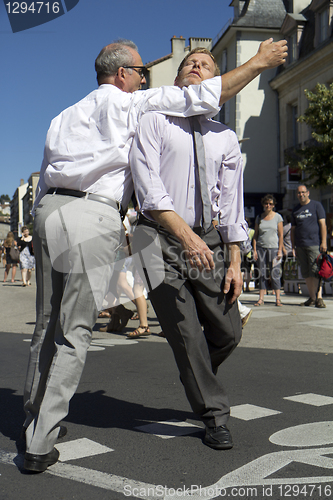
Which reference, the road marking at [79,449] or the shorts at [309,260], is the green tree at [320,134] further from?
the road marking at [79,449]

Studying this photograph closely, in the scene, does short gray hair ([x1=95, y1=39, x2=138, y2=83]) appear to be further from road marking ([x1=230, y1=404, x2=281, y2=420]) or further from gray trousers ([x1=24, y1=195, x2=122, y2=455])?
road marking ([x1=230, y1=404, x2=281, y2=420])

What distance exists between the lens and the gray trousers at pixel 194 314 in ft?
9.26

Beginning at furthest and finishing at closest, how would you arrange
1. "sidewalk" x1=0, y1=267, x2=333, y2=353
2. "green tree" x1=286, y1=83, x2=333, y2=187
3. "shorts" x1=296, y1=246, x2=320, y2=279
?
"green tree" x1=286, y1=83, x2=333, y2=187
"shorts" x1=296, y1=246, x2=320, y2=279
"sidewalk" x1=0, y1=267, x2=333, y2=353

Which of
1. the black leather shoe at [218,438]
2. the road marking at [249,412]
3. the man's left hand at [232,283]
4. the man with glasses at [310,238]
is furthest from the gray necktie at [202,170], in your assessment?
the man with glasses at [310,238]

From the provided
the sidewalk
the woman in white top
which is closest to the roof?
the woman in white top

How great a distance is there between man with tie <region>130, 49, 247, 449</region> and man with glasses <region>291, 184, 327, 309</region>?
24.0ft

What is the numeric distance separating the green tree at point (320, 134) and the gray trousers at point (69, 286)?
17844 millimetres

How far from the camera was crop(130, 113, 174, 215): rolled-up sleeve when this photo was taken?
2.71 meters

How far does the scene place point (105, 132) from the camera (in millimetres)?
2719

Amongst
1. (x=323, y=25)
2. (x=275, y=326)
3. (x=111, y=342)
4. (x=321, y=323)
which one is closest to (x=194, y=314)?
(x=111, y=342)

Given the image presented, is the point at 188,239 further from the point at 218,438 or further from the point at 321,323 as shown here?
the point at 321,323

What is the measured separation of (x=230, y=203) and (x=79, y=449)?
1.46 meters

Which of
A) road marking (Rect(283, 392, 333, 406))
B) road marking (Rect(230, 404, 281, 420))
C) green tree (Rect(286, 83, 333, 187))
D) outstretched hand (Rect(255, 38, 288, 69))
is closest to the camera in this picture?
outstretched hand (Rect(255, 38, 288, 69))

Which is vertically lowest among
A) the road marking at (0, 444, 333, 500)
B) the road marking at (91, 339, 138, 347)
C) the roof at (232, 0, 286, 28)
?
the road marking at (91, 339, 138, 347)
